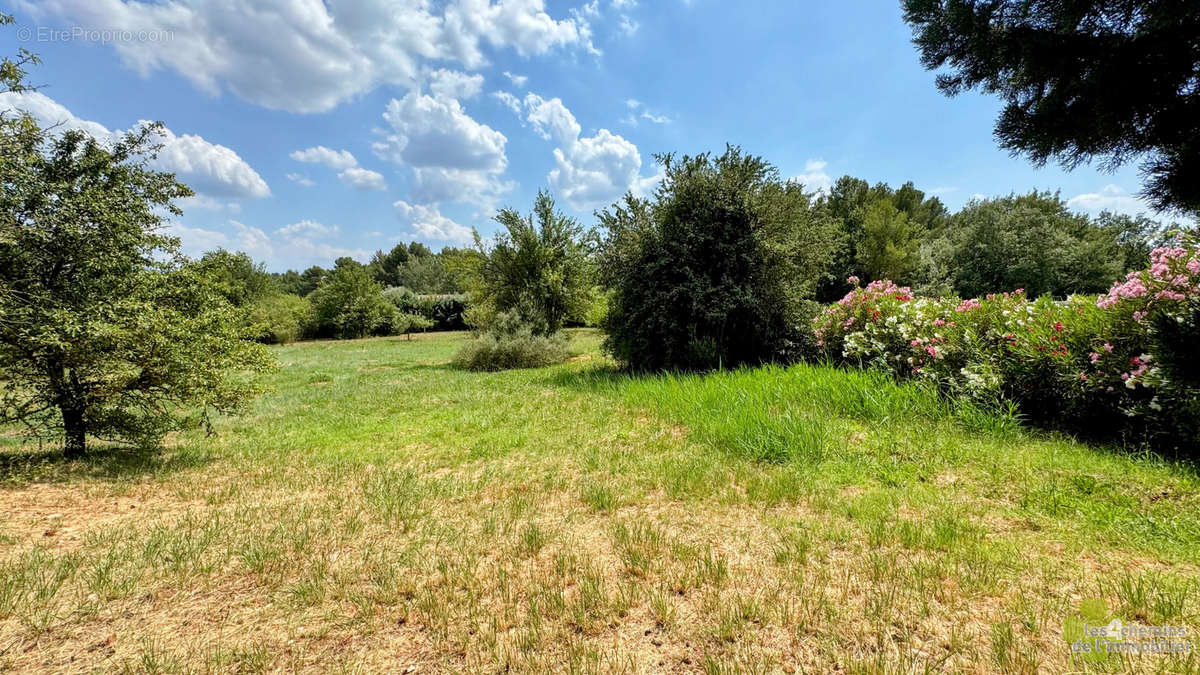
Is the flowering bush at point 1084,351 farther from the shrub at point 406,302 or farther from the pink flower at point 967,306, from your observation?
the shrub at point 406,302

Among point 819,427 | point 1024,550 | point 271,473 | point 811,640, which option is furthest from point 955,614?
point 271,473

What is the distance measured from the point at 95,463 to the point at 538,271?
13.6m

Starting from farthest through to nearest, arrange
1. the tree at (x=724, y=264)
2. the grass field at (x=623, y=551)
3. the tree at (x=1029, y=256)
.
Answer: the tree at (x=1029, y=256), the tree at (x=724, y=264), the grass field at (x=623, y=551)

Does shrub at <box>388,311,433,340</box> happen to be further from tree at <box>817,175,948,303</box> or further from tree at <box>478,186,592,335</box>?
tree at <box>817,175,948,303</box>

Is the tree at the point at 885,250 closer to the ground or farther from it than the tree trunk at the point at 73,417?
farther from it

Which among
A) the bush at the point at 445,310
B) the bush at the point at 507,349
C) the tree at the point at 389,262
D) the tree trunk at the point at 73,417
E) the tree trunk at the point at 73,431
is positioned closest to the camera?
the tree trunk at the point at 73,417

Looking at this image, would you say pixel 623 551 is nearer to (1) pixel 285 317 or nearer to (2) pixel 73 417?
(2) pixel 73 417

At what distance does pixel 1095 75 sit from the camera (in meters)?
2.85

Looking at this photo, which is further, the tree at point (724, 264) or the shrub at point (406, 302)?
the shrub at point (406, 302)

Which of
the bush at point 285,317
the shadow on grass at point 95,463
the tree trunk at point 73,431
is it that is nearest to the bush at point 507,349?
the shadow on grass at point 95,463

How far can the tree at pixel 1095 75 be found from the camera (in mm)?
2707

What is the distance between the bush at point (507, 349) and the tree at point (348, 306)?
22.6m

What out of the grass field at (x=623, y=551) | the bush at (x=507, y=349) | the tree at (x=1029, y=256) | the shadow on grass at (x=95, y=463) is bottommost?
the shadow on grass at (x=95, y=463)

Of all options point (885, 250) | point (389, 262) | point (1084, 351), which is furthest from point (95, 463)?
point (389, 262)
